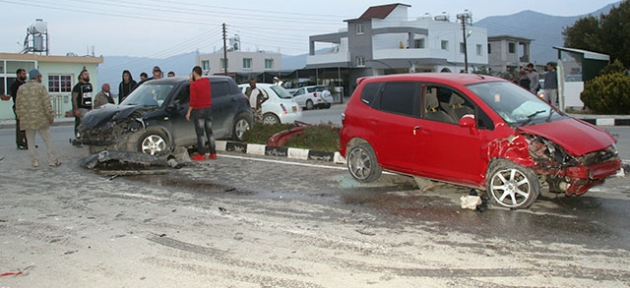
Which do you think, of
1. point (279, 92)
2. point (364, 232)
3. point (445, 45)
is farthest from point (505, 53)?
point (364, 232)

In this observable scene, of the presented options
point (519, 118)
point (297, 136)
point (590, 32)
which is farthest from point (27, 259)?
point (590, 32)

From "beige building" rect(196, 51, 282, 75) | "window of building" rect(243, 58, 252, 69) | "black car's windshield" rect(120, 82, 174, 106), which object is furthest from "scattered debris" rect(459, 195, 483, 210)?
"window of building" rect(243, 58, 252, 69)

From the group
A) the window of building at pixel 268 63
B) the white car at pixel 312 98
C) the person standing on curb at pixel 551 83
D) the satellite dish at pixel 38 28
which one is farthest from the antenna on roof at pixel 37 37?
the window of building at pixel 268 63

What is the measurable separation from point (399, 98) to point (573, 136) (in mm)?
2239

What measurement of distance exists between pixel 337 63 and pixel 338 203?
5270 centimetres

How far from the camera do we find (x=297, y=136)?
39.7 ft

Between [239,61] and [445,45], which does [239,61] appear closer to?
[239,61]

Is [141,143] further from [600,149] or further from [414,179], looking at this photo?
[600,149]

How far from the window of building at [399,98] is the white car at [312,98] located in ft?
95.9

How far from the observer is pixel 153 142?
1070 centimetres

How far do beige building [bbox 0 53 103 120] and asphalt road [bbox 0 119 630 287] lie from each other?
74.4ft

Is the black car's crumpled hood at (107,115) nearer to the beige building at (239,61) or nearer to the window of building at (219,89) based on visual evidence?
the window of building at (219,89)

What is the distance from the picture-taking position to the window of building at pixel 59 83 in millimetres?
30414

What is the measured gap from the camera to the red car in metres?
6.23
